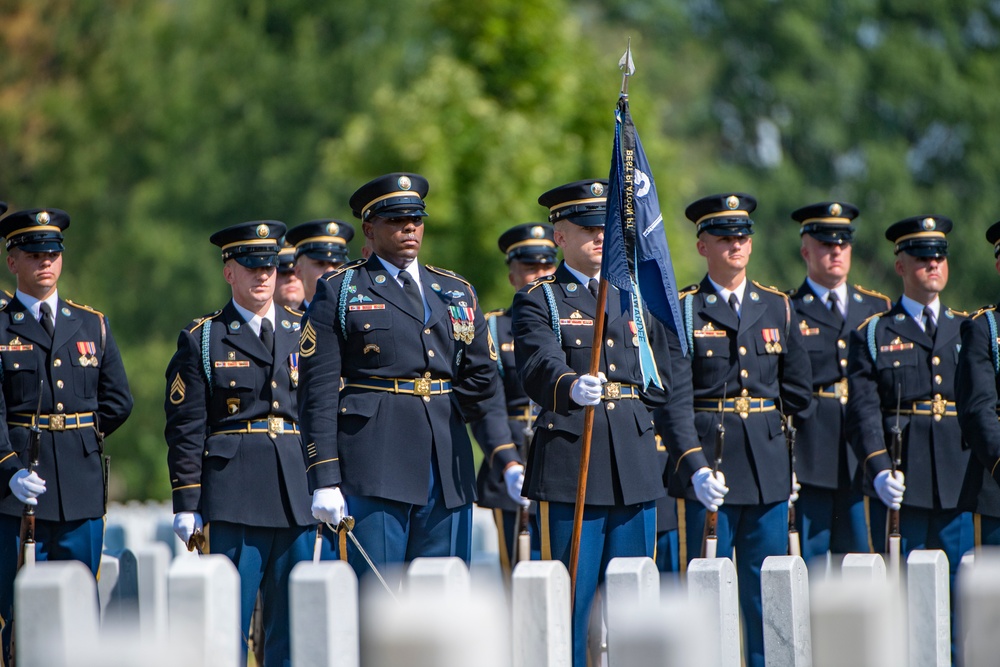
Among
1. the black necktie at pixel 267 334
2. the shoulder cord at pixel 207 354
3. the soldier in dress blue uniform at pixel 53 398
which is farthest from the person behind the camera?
the soldier in dress blue uniform at pixel 53 398

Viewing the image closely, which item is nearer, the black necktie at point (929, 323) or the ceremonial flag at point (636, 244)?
the ceremonial flag at point (636, 244)

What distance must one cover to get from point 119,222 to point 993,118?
59.2ft

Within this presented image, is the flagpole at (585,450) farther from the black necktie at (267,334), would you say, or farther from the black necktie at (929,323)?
the black necktie at (929,323)

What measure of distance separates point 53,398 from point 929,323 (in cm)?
490

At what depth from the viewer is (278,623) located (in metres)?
6.88

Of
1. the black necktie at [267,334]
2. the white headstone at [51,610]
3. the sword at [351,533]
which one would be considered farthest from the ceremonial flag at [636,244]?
the white headstone at [51,610]

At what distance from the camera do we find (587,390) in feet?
20.3

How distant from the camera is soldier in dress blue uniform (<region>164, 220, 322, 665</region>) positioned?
7059mm

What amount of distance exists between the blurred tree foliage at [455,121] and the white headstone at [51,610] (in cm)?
1308

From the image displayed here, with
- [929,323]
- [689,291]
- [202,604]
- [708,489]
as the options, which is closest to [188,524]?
[708,489]

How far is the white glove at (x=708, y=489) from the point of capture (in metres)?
7.04

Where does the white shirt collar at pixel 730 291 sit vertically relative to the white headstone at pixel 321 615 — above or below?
above

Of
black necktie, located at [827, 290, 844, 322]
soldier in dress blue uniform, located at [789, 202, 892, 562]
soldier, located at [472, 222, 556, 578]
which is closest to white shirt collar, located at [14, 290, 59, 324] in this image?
soldier, located at [472, 222, 556, 578]

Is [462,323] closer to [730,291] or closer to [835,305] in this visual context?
[730,291]
